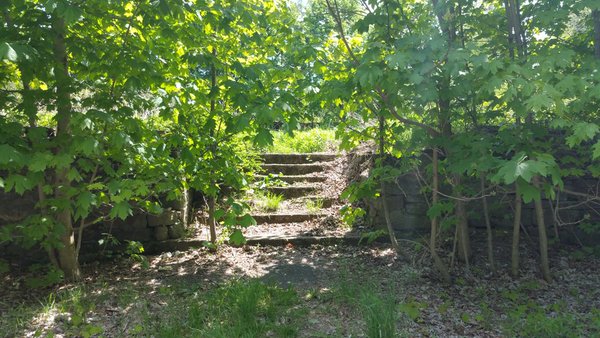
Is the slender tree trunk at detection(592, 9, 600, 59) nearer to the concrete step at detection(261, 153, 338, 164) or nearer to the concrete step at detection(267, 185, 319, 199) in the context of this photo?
the concrete step at detection(267, 185, 319, 199)

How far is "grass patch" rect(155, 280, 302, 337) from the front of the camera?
3.30 metres

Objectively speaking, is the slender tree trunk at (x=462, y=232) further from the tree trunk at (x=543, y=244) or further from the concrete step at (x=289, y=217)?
the concrete step at (x=289, y=217)

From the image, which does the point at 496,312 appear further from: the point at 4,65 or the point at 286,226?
the point at 4,65

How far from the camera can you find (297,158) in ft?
26.7

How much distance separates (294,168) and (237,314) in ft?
14.8

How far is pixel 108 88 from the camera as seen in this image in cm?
390

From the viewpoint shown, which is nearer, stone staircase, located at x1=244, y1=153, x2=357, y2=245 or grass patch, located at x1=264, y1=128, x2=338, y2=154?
stone staircase, located at x1=244, y1=153, x2=357, y2=245

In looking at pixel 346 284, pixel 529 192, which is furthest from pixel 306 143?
pixel 529 192

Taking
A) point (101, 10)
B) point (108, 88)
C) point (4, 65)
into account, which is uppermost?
point (101, 10)

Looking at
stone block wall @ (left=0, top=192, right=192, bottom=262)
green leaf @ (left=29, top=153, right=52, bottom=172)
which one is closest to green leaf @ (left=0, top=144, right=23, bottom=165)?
green leaf @ (left=29, top=153, right=52, bottom=172)

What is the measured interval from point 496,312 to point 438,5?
2.46 metres

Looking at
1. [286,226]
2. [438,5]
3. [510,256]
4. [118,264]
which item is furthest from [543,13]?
[118,264]

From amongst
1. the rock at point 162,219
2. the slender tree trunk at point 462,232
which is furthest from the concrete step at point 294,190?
the slender tree trunk at point 462,232

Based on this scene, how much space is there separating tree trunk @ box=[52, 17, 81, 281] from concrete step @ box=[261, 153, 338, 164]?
3976 mm
